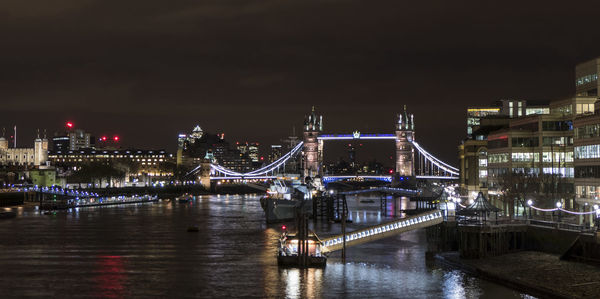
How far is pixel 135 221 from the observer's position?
3300 inches

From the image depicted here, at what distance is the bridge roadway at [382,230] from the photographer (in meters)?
47.6

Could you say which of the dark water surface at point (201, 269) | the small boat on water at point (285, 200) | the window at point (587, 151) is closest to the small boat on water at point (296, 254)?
the dark water surface at point (201, 269)

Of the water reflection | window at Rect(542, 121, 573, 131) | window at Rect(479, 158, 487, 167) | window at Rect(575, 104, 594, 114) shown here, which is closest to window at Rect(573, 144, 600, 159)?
window at Rect(575, 104, 594, 114)

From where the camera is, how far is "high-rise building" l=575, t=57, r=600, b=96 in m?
61.0

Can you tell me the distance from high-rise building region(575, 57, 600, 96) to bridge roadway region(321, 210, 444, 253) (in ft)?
74.8

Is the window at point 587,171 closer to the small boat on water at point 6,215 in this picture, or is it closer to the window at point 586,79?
the window at point 586,79

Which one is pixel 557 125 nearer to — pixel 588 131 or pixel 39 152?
pixel 588 131

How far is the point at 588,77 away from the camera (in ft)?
206

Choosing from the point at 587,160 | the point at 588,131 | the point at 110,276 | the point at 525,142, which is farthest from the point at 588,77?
the point at 110,276

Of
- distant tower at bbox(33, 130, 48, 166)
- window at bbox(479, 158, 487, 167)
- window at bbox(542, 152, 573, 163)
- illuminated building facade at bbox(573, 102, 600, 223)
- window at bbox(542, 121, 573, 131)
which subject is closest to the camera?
illuminated building facade at bbox(573, 102, 600, 223)

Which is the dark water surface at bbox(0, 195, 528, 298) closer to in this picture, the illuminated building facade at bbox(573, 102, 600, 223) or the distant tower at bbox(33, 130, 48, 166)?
the illuminated building facade at bbox(573, 102, 600, 223)

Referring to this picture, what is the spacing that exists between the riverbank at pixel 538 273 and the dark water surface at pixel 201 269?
76 cm

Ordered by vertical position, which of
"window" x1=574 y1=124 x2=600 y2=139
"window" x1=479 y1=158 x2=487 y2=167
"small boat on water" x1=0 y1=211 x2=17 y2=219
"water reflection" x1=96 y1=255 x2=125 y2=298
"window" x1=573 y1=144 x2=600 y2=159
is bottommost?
"water reflection" x1=96 y1=255 x2=125 y2=298

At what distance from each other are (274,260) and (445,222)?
1156cm
